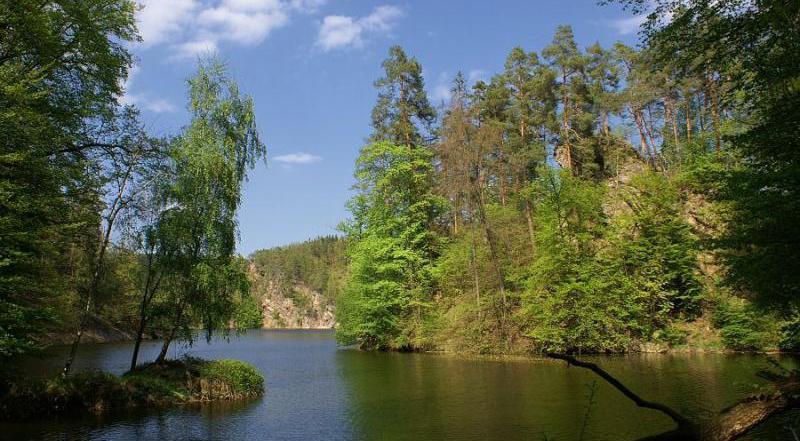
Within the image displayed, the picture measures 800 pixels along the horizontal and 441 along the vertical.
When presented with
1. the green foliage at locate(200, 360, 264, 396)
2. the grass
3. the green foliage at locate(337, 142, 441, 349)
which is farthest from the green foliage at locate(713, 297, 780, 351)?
the grass

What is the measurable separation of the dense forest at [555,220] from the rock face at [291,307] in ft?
424

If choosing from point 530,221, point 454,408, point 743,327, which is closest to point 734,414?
point 454,408

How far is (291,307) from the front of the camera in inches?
6855

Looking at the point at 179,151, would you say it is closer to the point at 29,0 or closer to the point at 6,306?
the point at 29,0

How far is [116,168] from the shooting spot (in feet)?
62.1

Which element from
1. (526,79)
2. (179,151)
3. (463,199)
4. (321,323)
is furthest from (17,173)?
(321,323)

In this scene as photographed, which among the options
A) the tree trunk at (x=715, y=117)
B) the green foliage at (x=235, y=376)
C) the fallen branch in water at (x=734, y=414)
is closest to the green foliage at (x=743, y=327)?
the tree trunk at (x=715, y=117)

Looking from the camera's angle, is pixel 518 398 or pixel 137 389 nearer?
pixel 518 398

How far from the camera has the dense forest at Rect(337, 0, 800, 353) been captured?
31266 millimetres

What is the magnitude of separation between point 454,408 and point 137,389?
11.4 meters

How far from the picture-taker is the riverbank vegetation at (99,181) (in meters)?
13.5

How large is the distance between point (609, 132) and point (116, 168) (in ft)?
132

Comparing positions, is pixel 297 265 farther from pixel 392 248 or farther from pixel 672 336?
pixel 672 336

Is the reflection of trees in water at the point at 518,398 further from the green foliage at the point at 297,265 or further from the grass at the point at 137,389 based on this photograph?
the green foliage at the point at 297,265
